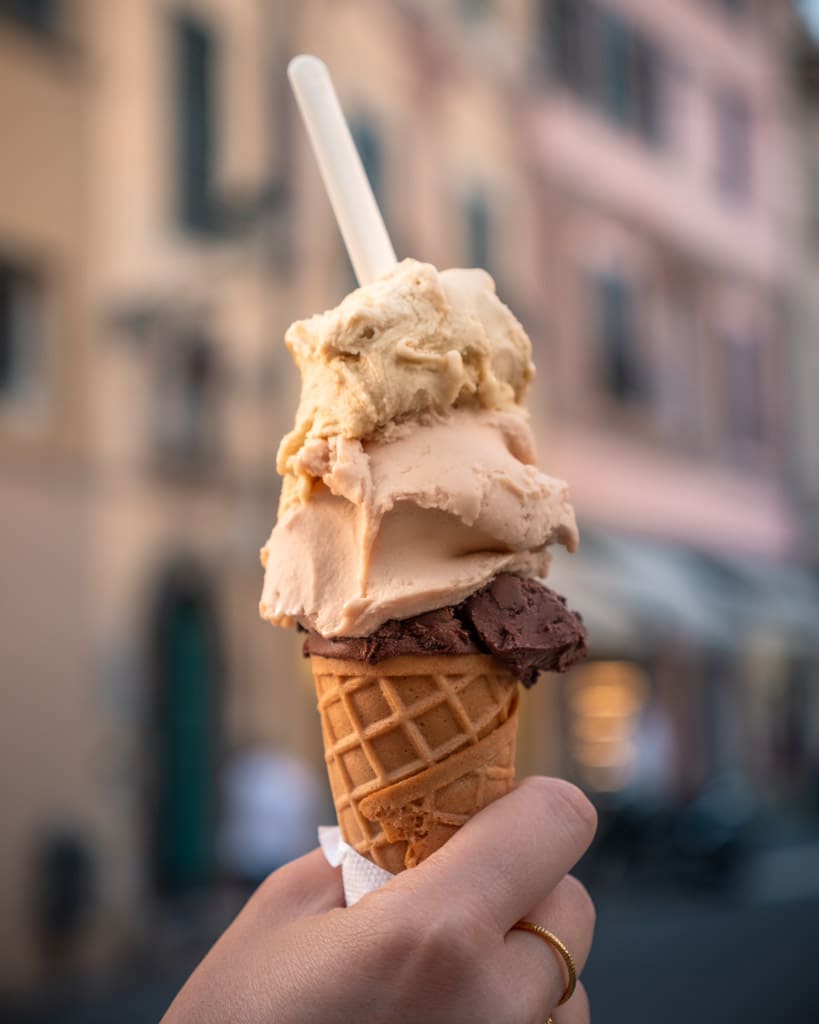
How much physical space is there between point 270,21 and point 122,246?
3103 mm

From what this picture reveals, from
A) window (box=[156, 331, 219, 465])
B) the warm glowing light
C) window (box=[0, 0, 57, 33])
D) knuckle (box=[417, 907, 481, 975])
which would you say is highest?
window (box=[0, 0, 57, 33])

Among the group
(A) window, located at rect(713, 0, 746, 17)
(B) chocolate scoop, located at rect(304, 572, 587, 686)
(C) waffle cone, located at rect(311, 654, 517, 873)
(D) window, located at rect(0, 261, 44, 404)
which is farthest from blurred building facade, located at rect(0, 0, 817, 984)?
(B) chocolate scoop, located at rect(304, 572, 587, 686)

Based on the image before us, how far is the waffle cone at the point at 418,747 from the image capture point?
2.11 meters

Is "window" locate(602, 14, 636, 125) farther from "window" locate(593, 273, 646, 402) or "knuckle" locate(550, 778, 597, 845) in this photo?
"knuckle" locate(550, 778, 597, 845)

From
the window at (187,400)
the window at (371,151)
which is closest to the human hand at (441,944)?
the window at (187,400)

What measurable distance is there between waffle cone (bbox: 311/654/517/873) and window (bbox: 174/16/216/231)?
9762 millimetres

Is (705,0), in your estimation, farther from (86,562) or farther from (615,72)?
(86,562)

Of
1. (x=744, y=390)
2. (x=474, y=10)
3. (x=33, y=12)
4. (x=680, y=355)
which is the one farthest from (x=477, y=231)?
(x=744, y=390)

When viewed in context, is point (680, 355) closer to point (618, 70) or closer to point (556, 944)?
point (618, 70)

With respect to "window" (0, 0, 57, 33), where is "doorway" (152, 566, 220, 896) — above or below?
below

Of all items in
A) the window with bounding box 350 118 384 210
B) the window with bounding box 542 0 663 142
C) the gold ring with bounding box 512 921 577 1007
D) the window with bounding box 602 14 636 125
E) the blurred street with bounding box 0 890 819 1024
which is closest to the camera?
the gold ring with bounding box 512 921 577 1007

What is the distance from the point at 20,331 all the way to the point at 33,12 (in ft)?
8.62

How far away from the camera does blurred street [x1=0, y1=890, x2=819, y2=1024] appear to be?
7.47 meters

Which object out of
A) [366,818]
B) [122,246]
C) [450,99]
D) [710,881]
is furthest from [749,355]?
[366,818]
